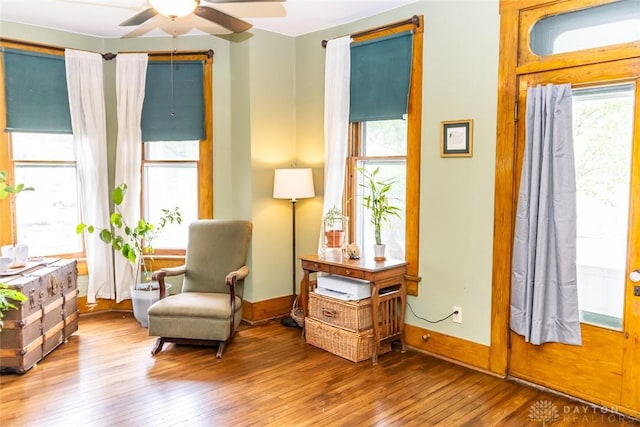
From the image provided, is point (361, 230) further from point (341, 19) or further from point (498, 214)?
point (341, 19)

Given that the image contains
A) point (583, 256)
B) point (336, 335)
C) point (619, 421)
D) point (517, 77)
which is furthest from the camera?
point (336, 335)

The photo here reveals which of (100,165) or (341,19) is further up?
(341,19)

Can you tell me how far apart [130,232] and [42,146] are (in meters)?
1.17

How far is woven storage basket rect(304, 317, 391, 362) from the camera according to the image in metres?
3.62

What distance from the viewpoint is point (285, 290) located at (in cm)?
484

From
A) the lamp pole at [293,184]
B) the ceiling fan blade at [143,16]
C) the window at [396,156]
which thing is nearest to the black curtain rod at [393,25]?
the window at [396,156]

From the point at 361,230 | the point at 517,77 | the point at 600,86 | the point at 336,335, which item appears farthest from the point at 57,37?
the point at 600,86

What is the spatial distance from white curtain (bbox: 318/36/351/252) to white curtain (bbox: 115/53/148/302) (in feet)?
6.16

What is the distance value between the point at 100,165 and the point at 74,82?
817 mm

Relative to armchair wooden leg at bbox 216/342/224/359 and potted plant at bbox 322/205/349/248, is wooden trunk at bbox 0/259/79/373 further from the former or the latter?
potted plant at bbox 322/205/349/248

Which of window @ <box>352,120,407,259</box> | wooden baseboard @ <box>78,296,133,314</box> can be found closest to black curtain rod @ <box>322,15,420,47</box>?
window @ <box>352,120,407,259</box>

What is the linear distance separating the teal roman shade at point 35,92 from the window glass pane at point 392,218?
290 cm

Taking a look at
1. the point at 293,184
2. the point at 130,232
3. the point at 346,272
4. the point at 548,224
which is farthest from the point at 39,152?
the point at 548,224

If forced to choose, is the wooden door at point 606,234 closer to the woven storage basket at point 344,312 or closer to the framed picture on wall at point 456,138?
the framed picture on wall at point 456,138
